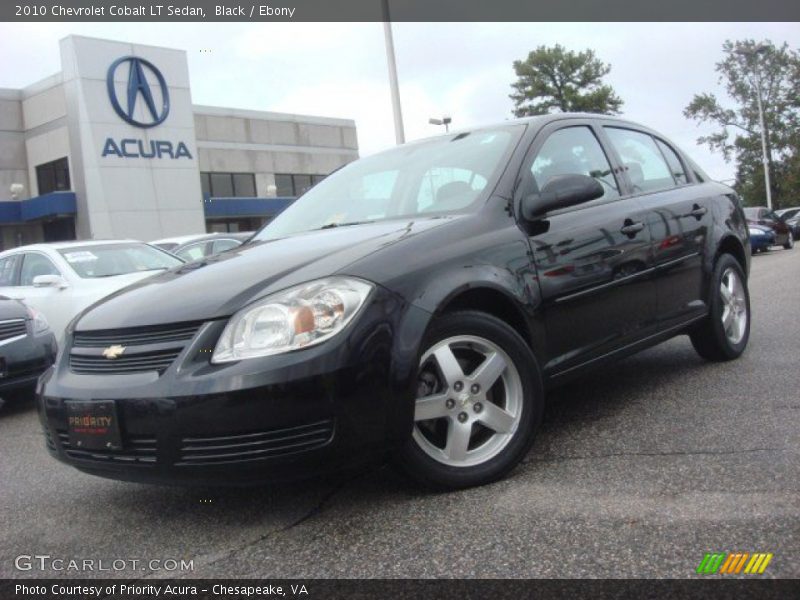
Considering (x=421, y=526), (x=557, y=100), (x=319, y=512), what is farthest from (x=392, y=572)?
(x=557, y=100)

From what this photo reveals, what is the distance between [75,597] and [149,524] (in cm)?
62

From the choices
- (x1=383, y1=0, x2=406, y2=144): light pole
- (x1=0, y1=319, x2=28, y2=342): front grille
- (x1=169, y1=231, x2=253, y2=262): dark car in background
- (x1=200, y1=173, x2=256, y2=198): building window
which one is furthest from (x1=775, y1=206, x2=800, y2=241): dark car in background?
(x1=0, y1=319, x2=28, y2=342): front grille

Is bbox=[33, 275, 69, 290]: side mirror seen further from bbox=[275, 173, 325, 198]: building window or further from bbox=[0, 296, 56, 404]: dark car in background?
bbox=[275, 173, 325, 198]: building window

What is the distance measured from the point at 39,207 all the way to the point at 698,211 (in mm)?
29002

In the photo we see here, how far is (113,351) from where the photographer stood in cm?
291

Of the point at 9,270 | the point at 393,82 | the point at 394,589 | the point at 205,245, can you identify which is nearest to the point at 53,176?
the point at 393,82

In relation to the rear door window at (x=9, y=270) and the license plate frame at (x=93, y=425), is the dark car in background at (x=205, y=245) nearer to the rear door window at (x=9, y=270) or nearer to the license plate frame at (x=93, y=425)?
the rear door window at (x=9, y=270)

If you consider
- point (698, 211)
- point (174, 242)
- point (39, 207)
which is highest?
point (39, 207)

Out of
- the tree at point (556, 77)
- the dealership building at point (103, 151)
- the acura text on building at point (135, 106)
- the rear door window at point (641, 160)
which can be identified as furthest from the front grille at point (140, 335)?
the tree at point (556, 77)

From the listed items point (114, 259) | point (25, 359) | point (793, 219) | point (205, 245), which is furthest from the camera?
point (793, 219)

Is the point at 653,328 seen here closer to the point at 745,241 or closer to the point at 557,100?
the point at 745,241

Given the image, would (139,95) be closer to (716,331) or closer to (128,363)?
(716,331)

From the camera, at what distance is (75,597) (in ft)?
7.84

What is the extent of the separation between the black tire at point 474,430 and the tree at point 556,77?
5214 cm
